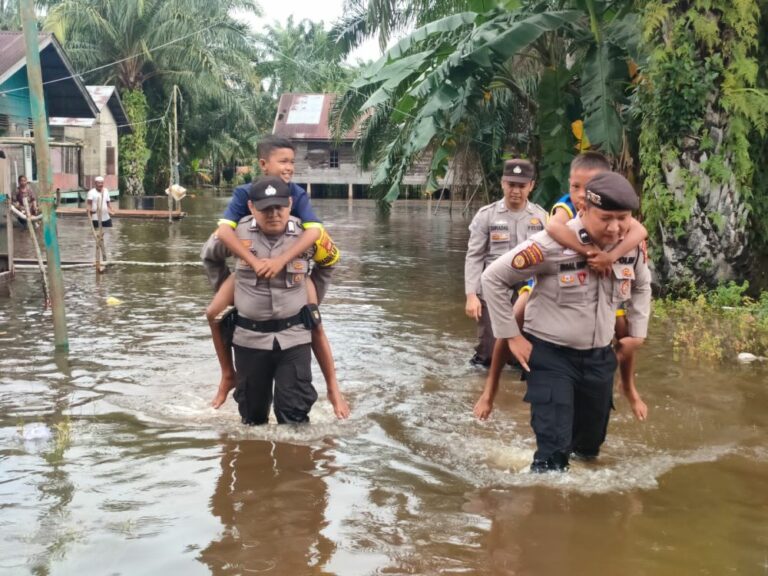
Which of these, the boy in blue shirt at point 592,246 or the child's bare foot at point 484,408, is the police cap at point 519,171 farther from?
the child's bare foot at point 484,408

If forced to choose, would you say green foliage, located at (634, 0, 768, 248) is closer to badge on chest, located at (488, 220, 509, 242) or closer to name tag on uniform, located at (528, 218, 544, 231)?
name tag on uniform, located at (528, 218, 544, 231)

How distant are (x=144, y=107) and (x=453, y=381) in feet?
128

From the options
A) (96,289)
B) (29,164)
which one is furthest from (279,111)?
(96,289)

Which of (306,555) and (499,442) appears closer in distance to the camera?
(306,555)

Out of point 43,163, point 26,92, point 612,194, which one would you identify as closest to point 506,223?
point 612,194

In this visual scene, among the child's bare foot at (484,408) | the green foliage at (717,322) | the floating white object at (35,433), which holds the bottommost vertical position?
the floating white object at (35,433)

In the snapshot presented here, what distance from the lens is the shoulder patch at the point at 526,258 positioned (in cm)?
461

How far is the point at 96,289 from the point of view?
514 inches

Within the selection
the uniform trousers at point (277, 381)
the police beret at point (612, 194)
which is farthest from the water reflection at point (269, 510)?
the police beret at point (612, 194)

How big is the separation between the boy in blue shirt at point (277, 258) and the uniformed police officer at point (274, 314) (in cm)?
8

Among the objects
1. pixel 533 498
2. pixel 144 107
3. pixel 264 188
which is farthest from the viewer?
pixel 144 107

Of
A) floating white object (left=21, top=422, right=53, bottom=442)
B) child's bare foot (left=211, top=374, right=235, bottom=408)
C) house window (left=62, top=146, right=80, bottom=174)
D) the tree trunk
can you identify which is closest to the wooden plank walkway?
house window (left=62, top=146, right=80, bottom=174)

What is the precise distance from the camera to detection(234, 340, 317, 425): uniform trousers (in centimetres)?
559

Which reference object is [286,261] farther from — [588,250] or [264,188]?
[588,250]
